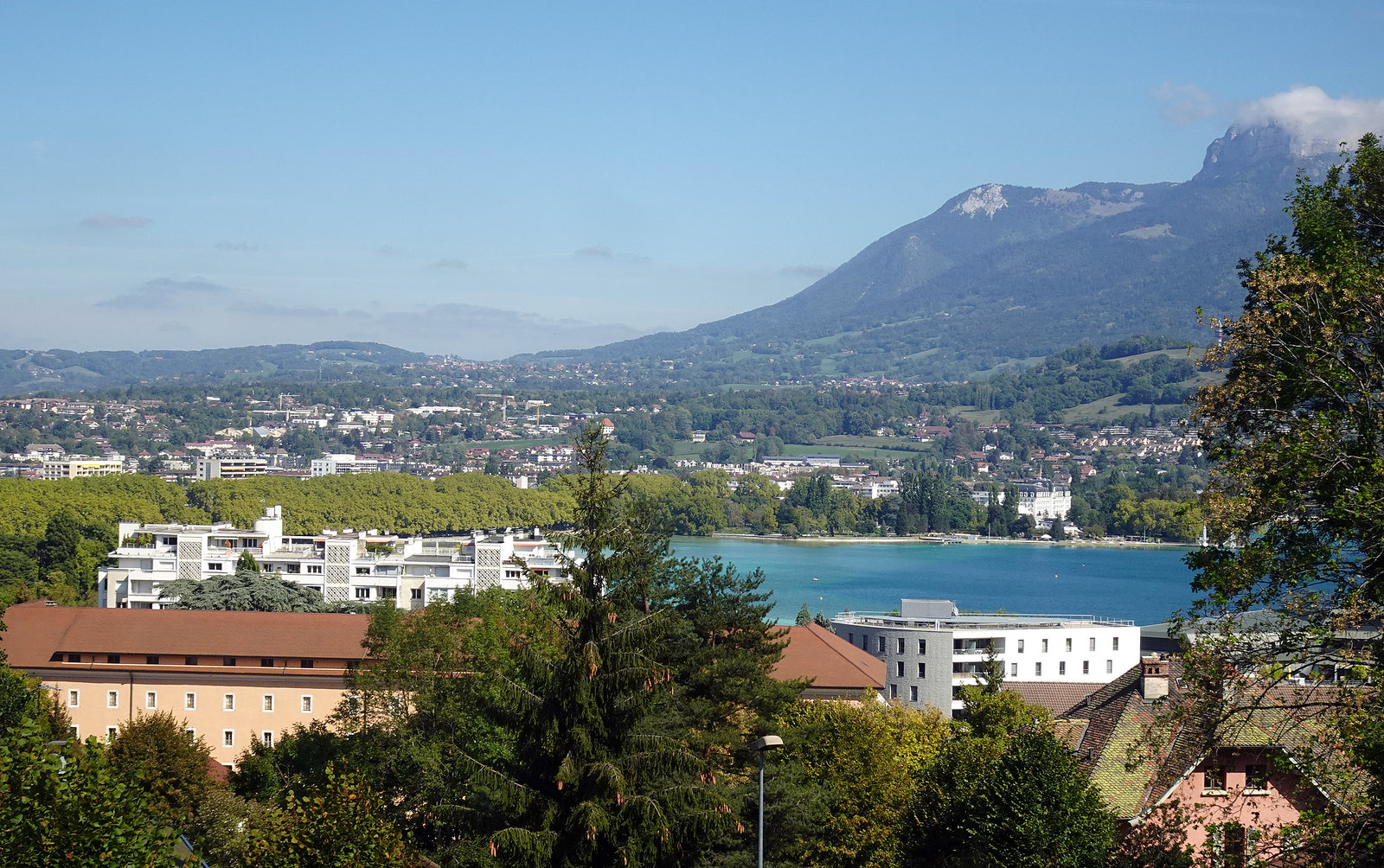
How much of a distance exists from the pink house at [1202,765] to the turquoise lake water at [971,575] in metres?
27.8

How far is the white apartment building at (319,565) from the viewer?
32594 mm

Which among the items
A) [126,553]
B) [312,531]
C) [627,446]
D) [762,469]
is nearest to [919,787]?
[126,553]

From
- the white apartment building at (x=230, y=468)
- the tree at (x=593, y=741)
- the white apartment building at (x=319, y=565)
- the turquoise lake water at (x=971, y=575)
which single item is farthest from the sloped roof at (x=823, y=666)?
the white apartment building at (x=230, y=468)

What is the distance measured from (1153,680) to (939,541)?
75.2 m

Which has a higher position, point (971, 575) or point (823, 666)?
point (823, 666)

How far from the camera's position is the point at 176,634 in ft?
63.1

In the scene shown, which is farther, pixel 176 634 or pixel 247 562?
pixel 247 562

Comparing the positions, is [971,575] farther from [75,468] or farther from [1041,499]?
[75,468]

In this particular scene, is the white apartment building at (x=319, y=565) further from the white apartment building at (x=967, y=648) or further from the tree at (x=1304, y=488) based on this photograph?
the tree at (x=1304, y=488)

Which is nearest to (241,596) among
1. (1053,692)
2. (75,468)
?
(1053,692)

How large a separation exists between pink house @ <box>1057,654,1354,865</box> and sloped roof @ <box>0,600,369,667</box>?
34.0 ft

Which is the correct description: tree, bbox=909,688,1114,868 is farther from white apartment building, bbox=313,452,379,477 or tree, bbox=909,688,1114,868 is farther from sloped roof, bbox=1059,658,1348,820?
white apartment building, bbox=313,452,379,477

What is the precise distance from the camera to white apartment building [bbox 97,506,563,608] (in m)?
32.6

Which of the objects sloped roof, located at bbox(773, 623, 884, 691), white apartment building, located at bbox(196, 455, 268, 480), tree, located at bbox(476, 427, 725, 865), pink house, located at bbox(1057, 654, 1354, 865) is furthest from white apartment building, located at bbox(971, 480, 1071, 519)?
tree, located at bbox(476, 427, 725, 865)
